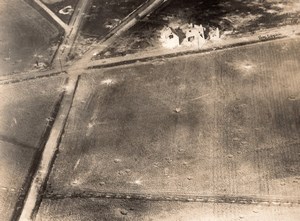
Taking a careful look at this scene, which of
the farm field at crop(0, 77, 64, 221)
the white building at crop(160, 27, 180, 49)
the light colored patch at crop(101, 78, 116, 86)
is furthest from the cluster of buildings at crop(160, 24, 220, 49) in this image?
the farm field at crop(0, 77, 64, 221)

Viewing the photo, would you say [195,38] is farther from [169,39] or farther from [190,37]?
[169,39]

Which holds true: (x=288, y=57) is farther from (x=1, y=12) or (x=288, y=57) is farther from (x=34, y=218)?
(x=1, y=12)

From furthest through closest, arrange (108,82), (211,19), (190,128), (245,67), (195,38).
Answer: (211,19), (195,38), (108,82), (245,67), (190,128)

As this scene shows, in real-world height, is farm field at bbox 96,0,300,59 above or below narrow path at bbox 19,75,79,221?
below

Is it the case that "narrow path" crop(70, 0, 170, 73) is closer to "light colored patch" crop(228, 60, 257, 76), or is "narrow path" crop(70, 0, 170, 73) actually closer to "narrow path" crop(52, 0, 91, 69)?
"narrow path" crop(52, 0, 91, 69)

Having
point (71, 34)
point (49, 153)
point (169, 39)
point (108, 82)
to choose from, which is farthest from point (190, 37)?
point (49, 153)

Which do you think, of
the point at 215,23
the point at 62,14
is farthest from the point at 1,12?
the point at 215,23

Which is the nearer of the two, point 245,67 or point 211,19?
point 245,67
